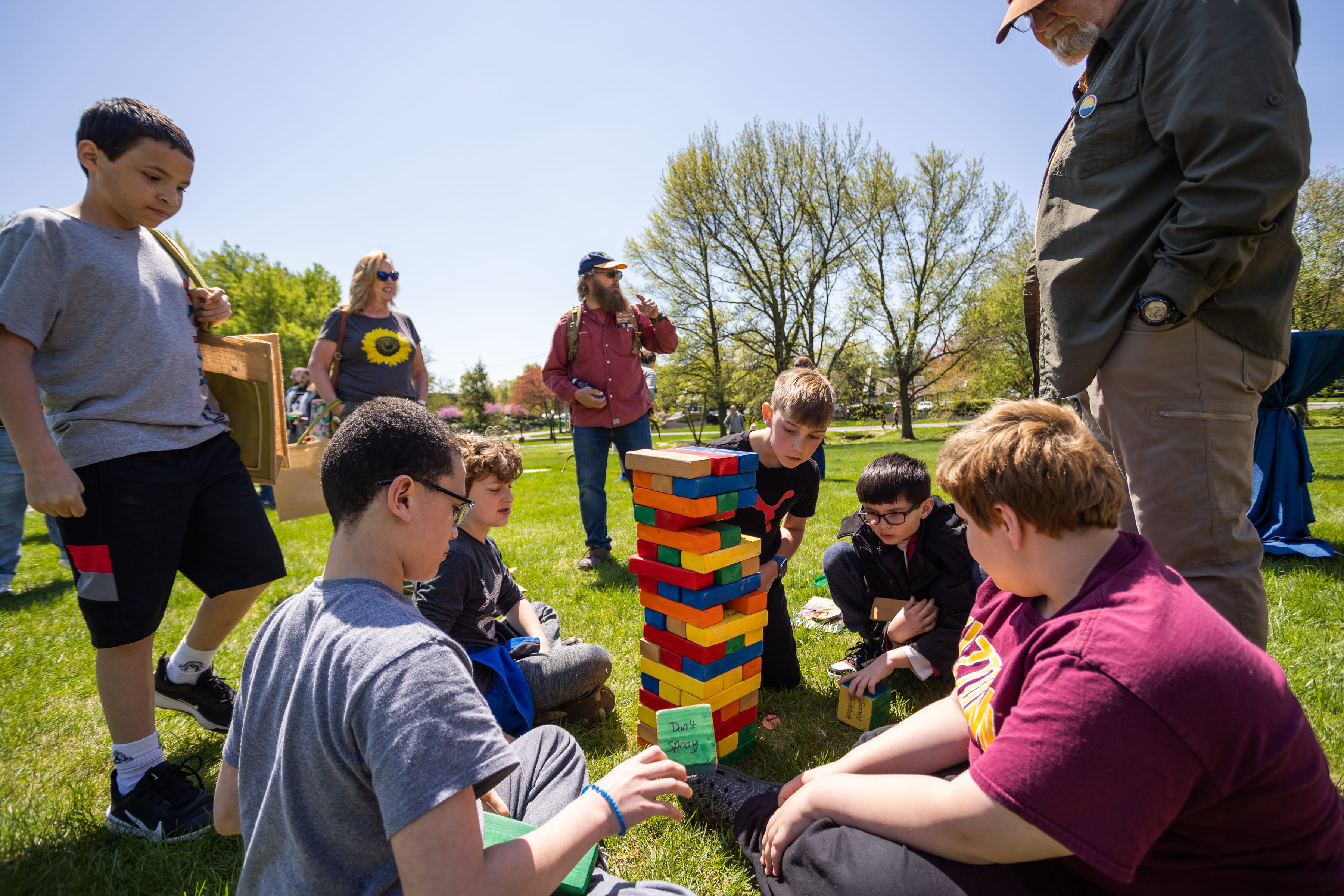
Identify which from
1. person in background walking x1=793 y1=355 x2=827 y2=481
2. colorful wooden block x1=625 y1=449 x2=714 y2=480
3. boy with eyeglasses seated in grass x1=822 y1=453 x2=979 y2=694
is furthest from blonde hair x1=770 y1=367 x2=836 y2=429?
person in background walking x1=793 y1=355 x2=827 y2=481

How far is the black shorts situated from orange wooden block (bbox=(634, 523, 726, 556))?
4.86 ft

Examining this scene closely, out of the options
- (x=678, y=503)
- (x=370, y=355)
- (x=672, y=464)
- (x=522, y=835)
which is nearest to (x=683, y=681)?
(x=678, y=503)

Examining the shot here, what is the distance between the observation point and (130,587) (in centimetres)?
210

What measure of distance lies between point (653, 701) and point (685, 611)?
50 centimetres

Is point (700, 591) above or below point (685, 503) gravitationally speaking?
below

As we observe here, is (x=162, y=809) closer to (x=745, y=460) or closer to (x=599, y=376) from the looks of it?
(x=745, y=460)

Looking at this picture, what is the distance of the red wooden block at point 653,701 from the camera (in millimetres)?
2602

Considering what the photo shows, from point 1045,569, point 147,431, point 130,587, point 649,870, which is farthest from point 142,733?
point 1045,569

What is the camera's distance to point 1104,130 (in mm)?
2172

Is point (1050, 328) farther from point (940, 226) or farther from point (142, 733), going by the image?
point (940, 226)

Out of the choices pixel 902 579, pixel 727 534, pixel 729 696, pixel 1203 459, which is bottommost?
pixel 729 696

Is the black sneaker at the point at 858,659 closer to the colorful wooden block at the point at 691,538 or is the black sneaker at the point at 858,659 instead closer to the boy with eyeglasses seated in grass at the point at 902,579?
the boy with eyeglasses seated in grass at the point at 902,579

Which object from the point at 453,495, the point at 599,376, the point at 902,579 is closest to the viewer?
the point at 453,495

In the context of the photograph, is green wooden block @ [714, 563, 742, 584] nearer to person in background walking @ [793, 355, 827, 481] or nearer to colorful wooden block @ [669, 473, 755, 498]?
colorful wooden block @ [669, 473, 755, 498]
